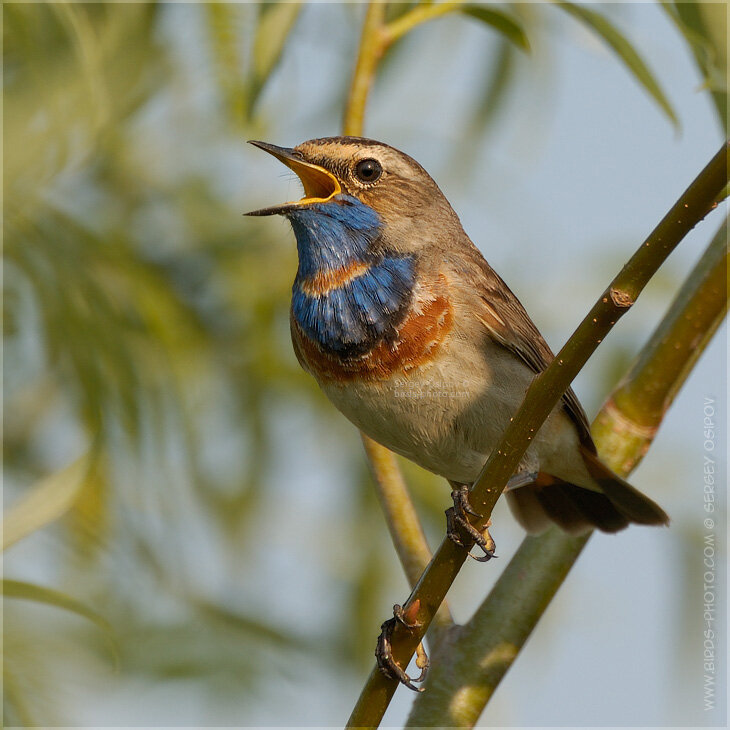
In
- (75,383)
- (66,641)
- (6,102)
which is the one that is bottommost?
(66,641)

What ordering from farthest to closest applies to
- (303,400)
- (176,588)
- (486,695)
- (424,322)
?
(303,400) → (424,322) → (176,588) → (486,695)

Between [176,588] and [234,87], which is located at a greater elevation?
[234,87]

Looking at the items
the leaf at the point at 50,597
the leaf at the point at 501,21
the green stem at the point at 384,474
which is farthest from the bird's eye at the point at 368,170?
the leaf at the point at 50,597

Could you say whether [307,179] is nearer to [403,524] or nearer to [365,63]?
[365,63]

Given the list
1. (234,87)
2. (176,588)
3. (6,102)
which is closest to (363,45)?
(234,87)

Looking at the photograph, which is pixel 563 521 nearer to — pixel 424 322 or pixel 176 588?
pixel 424 322

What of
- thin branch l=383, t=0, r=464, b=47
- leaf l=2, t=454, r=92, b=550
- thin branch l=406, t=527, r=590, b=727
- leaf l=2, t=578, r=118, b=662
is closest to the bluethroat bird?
thin branch l=406, t=527, r=590, b=727

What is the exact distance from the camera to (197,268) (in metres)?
4.50

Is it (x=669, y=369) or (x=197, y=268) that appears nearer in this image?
(x=669, y=369)

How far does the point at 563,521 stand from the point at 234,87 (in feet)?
7.52

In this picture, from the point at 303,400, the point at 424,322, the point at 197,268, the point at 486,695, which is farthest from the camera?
the point at 303,400

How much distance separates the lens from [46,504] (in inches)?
113

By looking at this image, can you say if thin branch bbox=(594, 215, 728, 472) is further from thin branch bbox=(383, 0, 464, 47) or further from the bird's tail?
thin branch bbox=(383, 0, 464, 47)

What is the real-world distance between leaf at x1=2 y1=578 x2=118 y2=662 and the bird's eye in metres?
2.46
